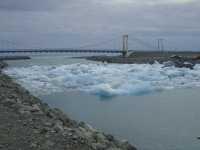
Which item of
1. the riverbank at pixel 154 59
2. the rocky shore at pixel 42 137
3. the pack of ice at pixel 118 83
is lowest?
the riverbank at pixel 154 59

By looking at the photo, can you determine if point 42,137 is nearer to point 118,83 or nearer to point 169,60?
point 118,83

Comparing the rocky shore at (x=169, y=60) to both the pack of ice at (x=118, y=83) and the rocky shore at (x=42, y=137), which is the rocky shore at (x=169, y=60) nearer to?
the pack of ice at (x=118, y=83)

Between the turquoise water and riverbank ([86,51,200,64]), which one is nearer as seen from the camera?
the turquoise water

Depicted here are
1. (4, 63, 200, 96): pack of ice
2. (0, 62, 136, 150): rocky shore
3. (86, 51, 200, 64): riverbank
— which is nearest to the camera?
(0, 62, 136, 150): rocky shore

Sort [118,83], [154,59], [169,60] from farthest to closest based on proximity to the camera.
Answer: [154,59] → [169,60] → [118,83]

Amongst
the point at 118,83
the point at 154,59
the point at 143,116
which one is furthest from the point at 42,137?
the point at 154,59

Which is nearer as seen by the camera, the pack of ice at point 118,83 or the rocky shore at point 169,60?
the pack of ice at point 118,83

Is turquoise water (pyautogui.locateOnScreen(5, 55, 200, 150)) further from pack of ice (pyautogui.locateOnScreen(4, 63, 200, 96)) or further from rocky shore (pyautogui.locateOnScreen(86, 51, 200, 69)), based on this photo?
rocky shore (pyautogui.locateOnScreen(86, 51, 200, 69))

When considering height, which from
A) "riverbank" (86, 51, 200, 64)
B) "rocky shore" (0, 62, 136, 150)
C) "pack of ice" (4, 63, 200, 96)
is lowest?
"riverbank" (86, 51, 200, 64)

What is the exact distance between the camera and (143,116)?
9.33 metres

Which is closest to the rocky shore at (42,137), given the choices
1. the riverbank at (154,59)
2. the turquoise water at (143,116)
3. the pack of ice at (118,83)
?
the turquoise water at (143,116)

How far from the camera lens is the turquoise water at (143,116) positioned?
6402 mm

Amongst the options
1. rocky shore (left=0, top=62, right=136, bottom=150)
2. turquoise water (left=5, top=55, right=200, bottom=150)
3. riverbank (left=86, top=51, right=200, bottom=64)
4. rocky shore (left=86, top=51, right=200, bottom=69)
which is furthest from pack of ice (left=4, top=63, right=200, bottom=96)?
riverbank (left=86, top=51, right=200, bottom=64)

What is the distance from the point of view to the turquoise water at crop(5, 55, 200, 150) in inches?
252
